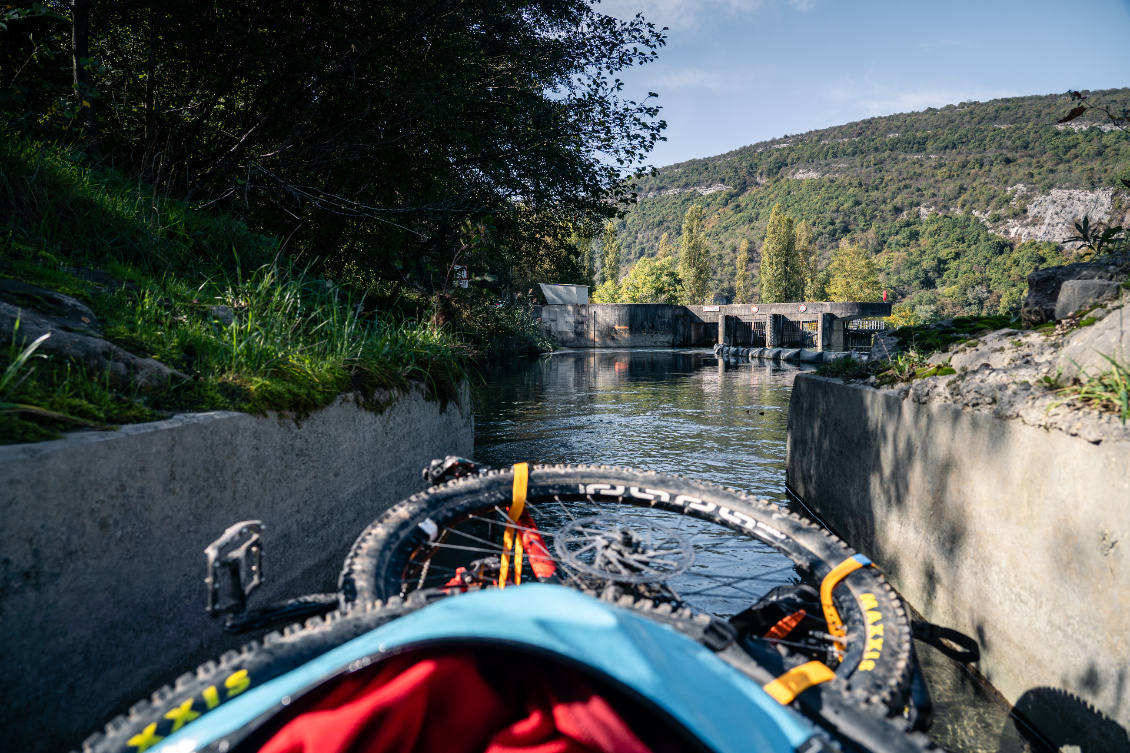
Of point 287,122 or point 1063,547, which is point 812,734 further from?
point 287,122

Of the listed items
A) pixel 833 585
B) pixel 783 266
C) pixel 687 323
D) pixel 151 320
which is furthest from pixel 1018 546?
pixel 783 266

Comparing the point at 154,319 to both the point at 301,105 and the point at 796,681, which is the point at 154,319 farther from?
the point at 301,105

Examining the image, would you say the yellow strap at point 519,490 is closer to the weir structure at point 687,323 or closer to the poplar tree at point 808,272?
the weir structure at point 687,323

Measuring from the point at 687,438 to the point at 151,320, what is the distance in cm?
696

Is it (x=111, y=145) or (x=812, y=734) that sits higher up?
(x=111, y=145)

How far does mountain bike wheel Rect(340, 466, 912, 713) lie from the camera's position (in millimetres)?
1848

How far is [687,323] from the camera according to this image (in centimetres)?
4497

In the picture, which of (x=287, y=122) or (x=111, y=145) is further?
(x=287, y=122)

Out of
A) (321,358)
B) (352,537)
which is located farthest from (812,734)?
(321,358)

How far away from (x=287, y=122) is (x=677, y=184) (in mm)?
188029

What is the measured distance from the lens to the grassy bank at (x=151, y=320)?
229cm

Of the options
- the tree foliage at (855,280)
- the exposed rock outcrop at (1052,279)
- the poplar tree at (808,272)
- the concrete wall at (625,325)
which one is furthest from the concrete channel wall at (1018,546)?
the tree foliage at (855,280)

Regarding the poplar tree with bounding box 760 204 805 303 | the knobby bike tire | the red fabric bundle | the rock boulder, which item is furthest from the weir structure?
the red fabric bundle

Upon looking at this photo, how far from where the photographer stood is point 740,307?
39875 mm
